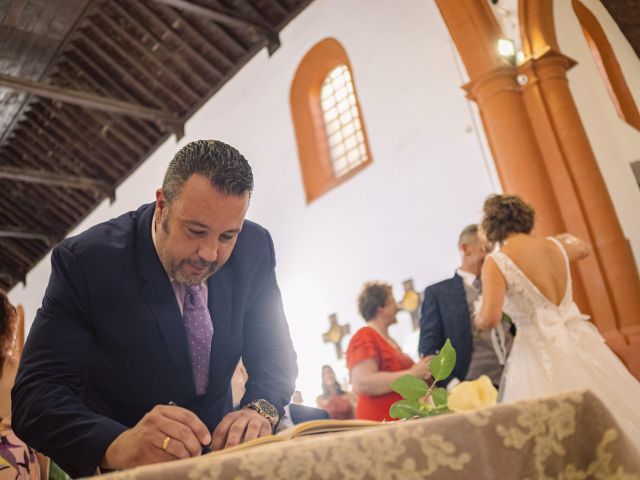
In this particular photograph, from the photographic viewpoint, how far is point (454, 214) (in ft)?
20.5

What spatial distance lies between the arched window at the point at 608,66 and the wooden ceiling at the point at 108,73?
12.2 feet

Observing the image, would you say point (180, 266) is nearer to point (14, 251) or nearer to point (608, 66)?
point (608, 66)

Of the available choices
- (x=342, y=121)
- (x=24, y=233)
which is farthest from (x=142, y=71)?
(x=24, y=233)

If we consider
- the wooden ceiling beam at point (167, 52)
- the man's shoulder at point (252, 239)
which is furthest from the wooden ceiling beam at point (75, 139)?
the man's shoulder at point (252, 239)

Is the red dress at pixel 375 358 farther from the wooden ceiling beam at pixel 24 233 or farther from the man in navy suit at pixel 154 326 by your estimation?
the wooden ceiling beam at pixel 24 233

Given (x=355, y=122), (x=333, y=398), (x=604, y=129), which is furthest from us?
(x=355, y=122)

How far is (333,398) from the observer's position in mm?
6801

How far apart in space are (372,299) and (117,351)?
8.24ft

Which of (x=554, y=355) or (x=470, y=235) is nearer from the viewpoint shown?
(x=554, y=355)

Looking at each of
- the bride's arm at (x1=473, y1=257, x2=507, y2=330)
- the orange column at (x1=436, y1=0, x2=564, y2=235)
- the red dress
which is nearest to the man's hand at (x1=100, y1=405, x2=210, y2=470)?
the bride's arm at (x1=473, y1=257, x2=507, y2=330)

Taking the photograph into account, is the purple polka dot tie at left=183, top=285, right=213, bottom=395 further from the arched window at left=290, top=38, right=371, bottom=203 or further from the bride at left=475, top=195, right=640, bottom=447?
the arched window at left=290, top=38, right=371, bottom=203

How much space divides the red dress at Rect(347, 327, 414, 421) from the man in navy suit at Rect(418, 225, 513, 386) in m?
0.31

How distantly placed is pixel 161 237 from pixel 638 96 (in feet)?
28.7

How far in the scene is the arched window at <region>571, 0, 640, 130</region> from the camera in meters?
8.38
